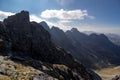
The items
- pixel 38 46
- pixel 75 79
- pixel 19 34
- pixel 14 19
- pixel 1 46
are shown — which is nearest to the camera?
pixel 1 46

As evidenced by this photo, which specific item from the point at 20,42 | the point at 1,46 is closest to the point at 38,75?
the point at 1,46

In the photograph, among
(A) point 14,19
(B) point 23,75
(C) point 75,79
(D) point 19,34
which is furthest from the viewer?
(A) point 14,19

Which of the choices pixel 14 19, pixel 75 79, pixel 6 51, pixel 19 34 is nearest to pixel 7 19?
pixel 14 19

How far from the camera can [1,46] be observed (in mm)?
117938

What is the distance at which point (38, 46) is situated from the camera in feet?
594

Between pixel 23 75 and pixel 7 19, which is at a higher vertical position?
pixel 7 19

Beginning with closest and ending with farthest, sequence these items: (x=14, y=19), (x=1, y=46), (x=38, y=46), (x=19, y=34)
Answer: (x=1, y=46) → (x=19, y=34) → (x=38, y=46) → (x=14, y=19)

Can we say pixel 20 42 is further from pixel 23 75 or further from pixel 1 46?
pixel 23 75

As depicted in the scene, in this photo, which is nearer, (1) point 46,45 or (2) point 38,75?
(2) point 38,75

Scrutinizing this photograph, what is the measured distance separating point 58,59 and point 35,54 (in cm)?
3071

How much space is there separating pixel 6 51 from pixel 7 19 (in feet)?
261

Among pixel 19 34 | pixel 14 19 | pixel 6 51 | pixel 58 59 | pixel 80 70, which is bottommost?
pixel 80 70

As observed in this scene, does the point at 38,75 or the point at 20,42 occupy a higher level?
the point at 20,42

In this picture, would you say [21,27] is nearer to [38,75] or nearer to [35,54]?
[35,54]
